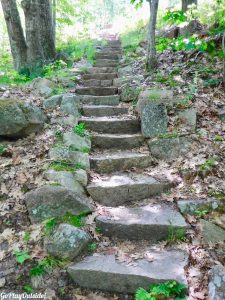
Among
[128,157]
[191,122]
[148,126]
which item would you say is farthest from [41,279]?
[191,122]

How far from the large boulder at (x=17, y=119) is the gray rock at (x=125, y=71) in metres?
4.18

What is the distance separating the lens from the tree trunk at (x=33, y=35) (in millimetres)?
9398

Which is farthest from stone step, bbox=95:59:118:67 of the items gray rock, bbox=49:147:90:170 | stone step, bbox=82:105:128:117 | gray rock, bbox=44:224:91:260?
gray rock, bbox=44:224:91:260

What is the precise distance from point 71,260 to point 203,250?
1.67 metres

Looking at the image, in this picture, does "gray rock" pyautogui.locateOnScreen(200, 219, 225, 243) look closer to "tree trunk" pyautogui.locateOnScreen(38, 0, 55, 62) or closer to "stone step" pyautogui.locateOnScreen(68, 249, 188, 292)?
"stone step" pyautogui.locateOnScreen(68, 249, 188, 292)

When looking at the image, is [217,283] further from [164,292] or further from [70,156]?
[70,156]

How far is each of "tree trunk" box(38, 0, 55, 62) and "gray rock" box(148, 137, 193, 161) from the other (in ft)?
19.9

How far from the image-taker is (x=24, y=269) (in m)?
3.51

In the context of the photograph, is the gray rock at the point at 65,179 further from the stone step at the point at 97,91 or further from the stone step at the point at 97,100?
the stone step at the point at 97,91

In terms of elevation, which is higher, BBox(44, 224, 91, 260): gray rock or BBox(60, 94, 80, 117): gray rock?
BBox(60, 94, 80, 117): gray rock

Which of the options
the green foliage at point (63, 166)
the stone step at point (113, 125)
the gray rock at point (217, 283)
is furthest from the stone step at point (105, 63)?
the gray rock at point (217, 283)

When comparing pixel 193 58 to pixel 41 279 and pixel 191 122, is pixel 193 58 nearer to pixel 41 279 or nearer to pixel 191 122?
pixel 191 122

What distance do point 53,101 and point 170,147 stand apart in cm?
282

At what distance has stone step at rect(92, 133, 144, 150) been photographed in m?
5.85
